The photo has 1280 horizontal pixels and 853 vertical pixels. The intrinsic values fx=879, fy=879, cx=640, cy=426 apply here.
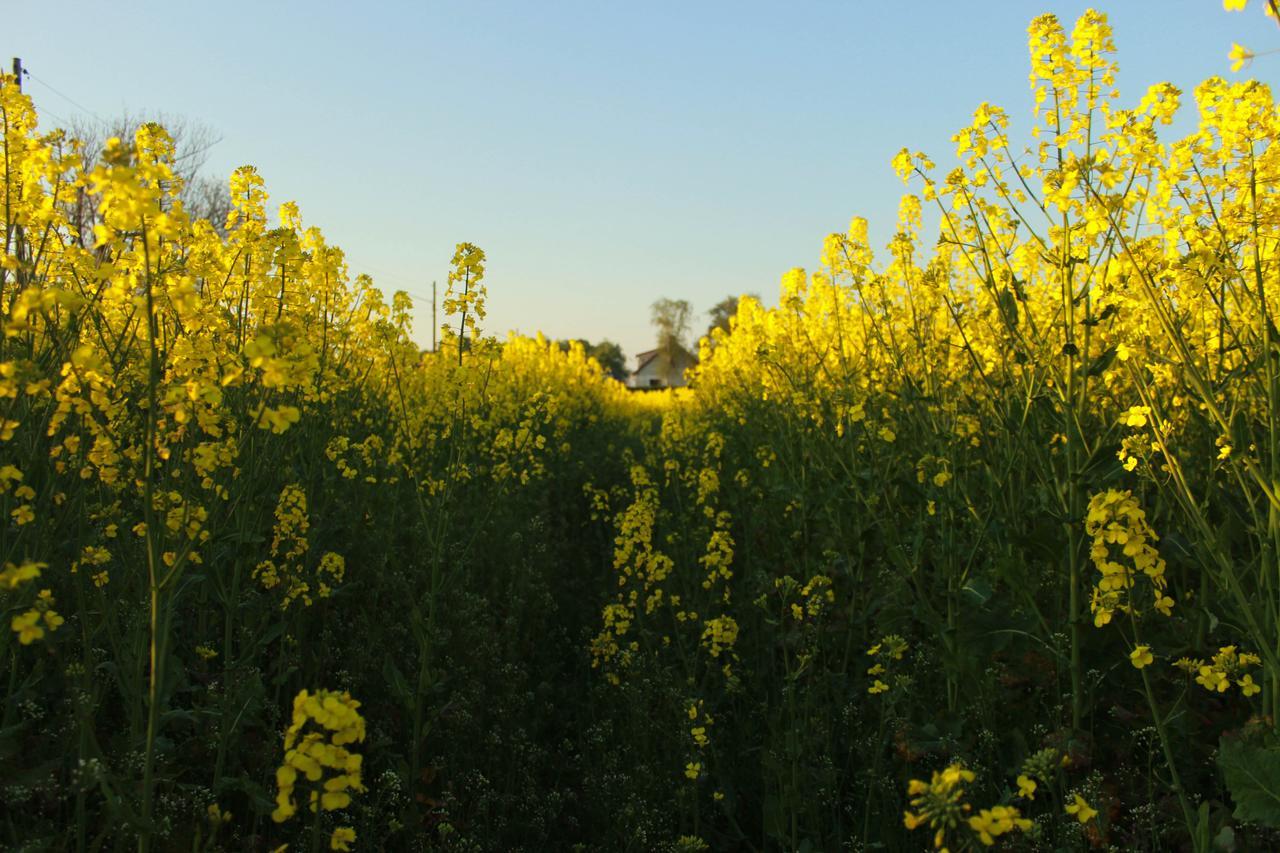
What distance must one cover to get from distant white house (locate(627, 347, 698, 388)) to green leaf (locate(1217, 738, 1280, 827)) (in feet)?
182

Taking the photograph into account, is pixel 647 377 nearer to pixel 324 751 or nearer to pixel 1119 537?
pixel 1119 537

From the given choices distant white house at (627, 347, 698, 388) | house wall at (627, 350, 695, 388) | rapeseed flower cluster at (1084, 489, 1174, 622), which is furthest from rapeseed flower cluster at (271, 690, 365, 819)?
house wall at (627, 350, 695, 388)

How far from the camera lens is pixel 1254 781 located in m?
2.02

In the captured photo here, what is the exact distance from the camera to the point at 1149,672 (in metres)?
2.94

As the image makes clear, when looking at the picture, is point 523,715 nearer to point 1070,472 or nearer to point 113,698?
point 113,698

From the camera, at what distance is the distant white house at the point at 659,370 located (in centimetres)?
7138

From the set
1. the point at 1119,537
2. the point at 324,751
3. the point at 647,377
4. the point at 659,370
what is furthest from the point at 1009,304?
the point at 647,377

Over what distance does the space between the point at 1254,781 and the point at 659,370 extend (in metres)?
76.4

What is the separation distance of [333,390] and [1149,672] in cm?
371

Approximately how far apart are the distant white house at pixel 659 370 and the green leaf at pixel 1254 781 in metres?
55.4

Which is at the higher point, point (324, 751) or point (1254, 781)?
point (324, 751)

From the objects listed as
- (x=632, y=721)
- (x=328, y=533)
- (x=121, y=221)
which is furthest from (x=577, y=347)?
(x=121, y=221)

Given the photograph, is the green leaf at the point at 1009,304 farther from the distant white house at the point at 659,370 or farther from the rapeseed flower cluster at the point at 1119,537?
the distant white house at the point at 659,370

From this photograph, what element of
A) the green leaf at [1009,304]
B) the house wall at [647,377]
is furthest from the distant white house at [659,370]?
the green leaf at [1009,304]
